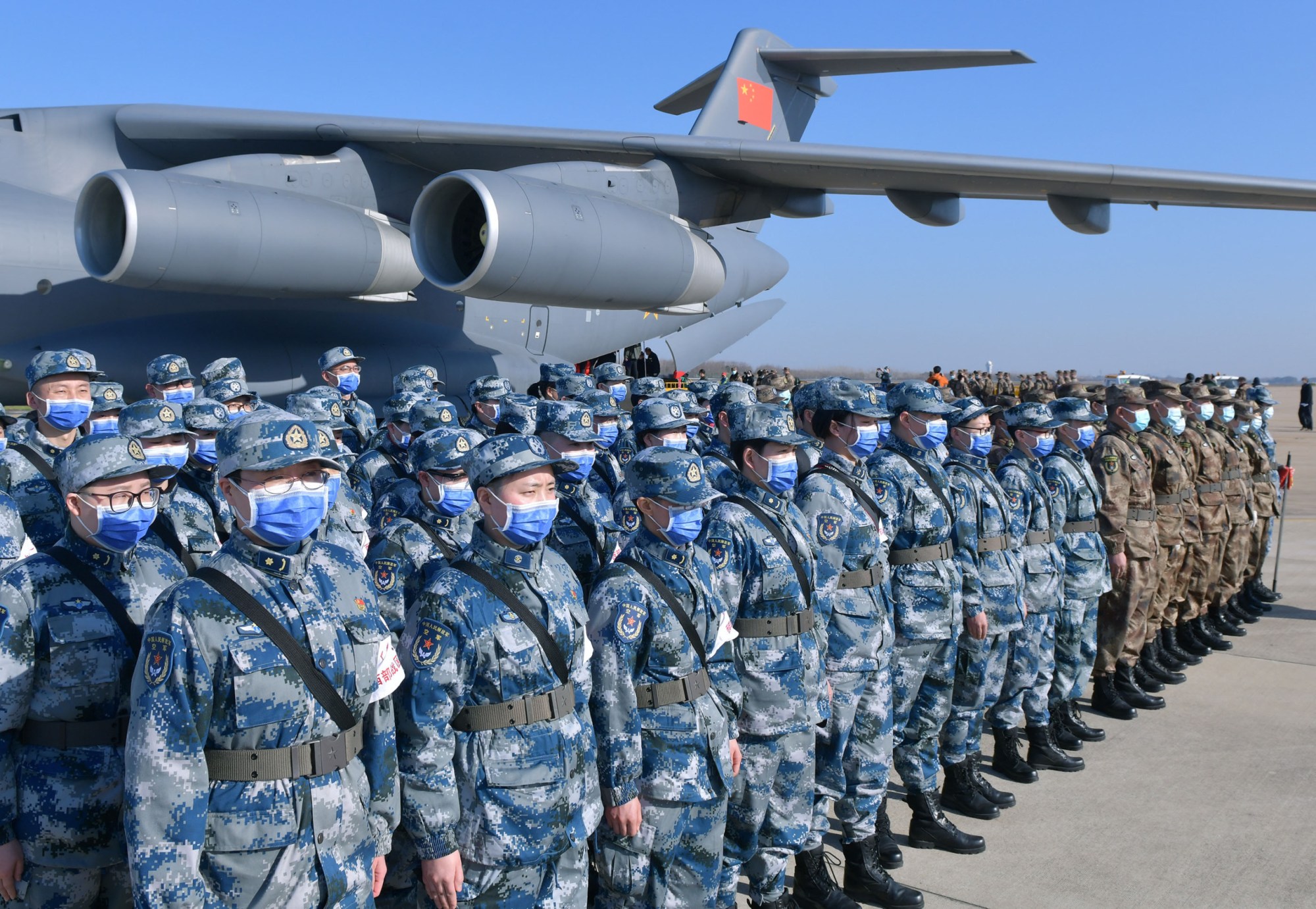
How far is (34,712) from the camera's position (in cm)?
275

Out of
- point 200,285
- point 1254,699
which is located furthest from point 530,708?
point 200,285

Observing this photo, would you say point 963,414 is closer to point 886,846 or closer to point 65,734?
point 886,846

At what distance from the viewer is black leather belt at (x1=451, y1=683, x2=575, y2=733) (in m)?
2.90

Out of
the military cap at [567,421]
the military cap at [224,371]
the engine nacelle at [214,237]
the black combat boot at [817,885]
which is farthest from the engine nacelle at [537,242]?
the black combat boot at [817,885]

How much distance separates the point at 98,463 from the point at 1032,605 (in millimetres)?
4685

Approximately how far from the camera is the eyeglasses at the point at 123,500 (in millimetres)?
2924

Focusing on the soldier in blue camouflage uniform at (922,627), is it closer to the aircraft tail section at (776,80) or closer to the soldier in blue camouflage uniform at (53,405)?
the soldier in blue camouflage uniform at (53,405)

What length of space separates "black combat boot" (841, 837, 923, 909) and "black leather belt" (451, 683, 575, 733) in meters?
2.10

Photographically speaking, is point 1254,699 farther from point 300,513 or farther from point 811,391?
point 300,513

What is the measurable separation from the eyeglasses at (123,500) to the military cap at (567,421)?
7.49 feet

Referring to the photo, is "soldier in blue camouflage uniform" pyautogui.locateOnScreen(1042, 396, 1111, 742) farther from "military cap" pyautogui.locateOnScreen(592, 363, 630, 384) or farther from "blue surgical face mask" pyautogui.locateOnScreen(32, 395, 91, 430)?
"blue surgical face mask" pyautogui.locateOnScreen(32, 395, 91, 430)

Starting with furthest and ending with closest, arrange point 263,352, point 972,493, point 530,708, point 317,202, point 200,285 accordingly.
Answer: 1. point 263,352
2. point 317,202
3. point 200,285
4. point 972,493
5. point 530,708

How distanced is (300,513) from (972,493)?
3.80 meters

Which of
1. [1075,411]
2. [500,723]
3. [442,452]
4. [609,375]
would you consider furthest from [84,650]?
[609,375]
